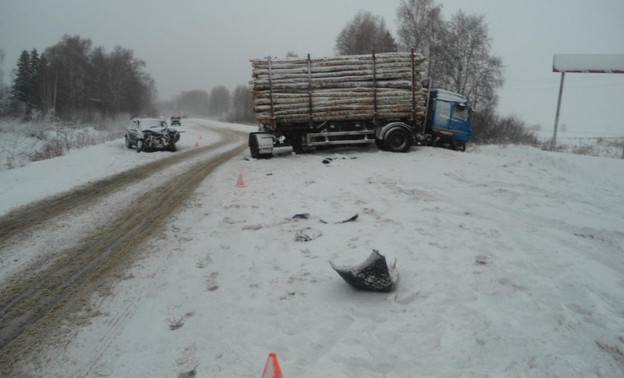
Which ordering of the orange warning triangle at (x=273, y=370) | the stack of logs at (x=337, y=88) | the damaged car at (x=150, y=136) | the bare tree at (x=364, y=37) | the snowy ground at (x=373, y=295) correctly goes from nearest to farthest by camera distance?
the orange warning triangle at (x=273, y=370) < the snowy ground at (x=373, y=295) < the stack of logs at (x=337, y=88) < the damaged car at (x=150, y=136) < the bare tree at (x=364, y=37)

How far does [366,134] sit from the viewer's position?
13992 millimetres

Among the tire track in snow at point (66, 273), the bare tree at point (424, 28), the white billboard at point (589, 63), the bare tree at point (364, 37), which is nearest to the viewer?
the tire track in snow at point (66, 273)

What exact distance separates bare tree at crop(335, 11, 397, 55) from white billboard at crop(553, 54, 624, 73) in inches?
646

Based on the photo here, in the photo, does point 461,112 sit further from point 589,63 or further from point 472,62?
point 472,62

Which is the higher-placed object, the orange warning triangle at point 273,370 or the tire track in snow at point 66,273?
the orange warning triangle at point 273,370

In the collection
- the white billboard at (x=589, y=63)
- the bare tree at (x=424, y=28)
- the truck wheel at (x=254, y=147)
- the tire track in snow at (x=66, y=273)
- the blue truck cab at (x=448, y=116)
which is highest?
the bare tree at (x=424, y=28)

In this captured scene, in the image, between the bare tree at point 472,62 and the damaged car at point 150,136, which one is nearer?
the damaged car at point 150,136

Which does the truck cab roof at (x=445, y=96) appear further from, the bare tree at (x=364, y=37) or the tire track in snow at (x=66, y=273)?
the bare tree at (x=364, y=37)

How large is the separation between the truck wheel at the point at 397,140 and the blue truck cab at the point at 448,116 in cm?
175

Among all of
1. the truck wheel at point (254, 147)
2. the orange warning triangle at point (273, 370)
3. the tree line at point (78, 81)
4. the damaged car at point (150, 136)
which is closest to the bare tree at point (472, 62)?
the truck wheel at point (254, 147)

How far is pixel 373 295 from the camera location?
11.7 feet

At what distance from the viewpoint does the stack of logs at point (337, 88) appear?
1301cm

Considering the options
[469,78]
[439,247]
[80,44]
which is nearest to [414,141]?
[439,247]

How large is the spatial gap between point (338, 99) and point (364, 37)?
96.4 feet
